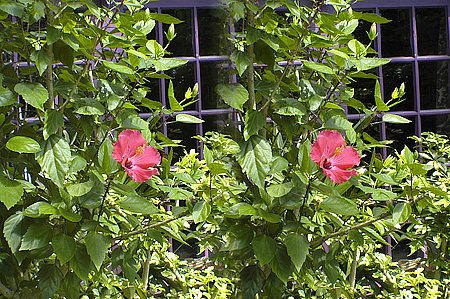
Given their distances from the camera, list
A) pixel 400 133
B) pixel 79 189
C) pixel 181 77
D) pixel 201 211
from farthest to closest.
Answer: pixel 400 133 < pixel 181 77 < pixel 201 211 < pixel 79 189

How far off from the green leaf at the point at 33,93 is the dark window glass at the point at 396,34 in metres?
2.01

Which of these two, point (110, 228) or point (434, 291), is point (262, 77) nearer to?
point (110, 228)

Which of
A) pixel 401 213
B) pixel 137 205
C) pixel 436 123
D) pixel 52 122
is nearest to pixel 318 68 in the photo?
pixel 401 213

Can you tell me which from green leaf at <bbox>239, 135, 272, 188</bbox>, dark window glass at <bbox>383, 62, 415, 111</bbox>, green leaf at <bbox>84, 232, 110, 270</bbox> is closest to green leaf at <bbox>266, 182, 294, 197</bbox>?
green leaf at <bbox>239, 135, 272, 188</bbox>

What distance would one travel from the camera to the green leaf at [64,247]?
2.31 feet

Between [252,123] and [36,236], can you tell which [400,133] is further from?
[36,236]

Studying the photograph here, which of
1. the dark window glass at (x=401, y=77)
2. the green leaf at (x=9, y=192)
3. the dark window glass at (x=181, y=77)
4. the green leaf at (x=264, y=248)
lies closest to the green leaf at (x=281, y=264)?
the green leaf at (x=264, y=248)

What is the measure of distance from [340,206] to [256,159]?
0.68 feet

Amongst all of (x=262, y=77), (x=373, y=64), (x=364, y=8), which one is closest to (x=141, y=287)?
(x=262, y=77)

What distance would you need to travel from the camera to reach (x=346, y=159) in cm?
71

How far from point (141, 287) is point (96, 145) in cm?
48

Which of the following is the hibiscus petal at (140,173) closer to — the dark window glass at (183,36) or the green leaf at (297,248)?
the green leaf at (297,248)

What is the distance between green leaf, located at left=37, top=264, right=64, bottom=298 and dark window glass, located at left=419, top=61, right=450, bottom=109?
86.4 inches

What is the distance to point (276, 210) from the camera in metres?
0.87
